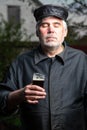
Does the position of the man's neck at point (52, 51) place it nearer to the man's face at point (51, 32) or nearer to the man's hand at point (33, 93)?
the man's face at point (51, 32)

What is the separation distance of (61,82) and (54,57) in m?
0.19

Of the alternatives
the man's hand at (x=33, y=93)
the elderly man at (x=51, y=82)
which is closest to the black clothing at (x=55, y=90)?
the elderly man at (x=51, y=82)

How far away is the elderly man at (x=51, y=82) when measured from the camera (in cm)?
265

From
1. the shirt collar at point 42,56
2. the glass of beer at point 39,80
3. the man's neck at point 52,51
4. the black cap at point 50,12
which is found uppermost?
the black cap at point 50,12

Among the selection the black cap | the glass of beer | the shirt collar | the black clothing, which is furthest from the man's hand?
the black cap

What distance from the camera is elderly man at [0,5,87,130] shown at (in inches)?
104

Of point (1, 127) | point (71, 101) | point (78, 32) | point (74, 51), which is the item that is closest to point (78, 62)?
point (74, 51)

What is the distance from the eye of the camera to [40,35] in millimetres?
2781

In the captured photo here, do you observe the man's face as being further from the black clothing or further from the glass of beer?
the glass of beer

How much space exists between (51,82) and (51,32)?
0.32m

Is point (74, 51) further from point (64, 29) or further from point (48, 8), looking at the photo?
point (48, 8)

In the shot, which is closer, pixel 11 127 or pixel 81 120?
pixel 81 120

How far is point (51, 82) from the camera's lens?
8.75ft

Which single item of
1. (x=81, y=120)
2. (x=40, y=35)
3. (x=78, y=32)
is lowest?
(x=78, y=32)
